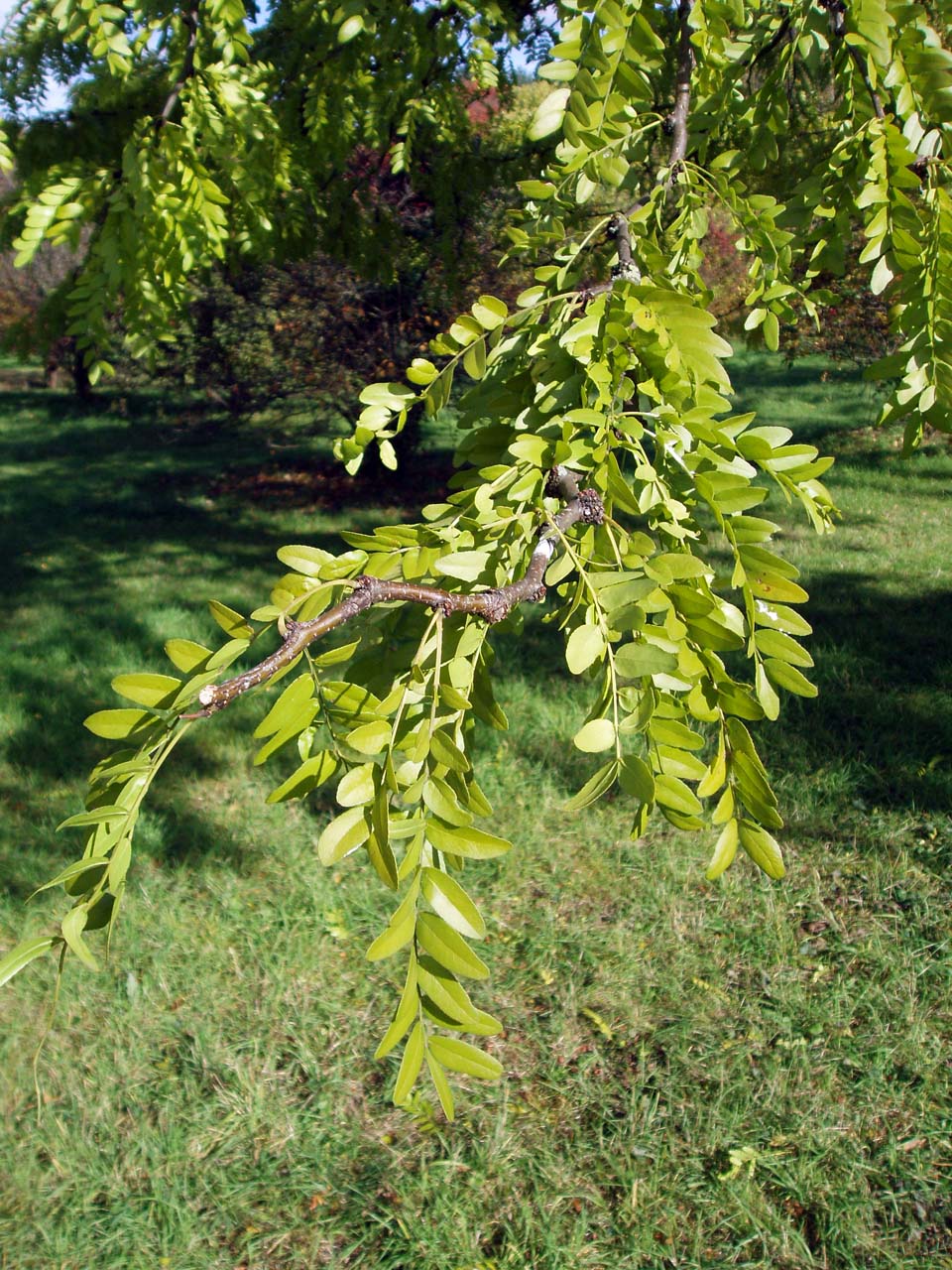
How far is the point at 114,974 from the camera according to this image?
3.26 metres

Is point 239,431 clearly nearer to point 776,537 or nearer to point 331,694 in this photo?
point 776,537

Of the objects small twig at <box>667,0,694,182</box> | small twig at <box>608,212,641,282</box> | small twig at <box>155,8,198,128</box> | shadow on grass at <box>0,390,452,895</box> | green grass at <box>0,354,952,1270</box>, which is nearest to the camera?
small twig at <box>608,212,641,282</box>

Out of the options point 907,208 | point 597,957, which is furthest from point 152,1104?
point 907,208

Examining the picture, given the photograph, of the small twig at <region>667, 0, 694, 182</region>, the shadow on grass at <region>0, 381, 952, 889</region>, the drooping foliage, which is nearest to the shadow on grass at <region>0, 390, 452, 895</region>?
the shadow on grass at <region>0, 381, 952, 889</region>

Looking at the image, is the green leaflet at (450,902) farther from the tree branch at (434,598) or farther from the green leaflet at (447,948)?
the tree branch at (434,598)

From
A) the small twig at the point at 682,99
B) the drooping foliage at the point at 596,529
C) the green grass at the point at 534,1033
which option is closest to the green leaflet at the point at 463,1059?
the drooping foliage at the point at 596,529

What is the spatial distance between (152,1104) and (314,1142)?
1.63 feet

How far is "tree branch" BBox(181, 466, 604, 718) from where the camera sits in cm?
89

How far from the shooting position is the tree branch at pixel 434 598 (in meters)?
0.89

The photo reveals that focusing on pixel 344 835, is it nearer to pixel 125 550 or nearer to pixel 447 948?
pixel 447 948

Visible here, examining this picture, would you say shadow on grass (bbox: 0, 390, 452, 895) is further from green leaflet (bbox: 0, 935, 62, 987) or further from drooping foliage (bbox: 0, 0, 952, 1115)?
green leaflet (bbox: 0, 935, 62, 987)

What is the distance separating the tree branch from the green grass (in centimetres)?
193

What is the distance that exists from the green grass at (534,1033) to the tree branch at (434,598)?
193 centimetres

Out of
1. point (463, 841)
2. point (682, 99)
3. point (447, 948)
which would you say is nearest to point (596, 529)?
point (463, 841)
